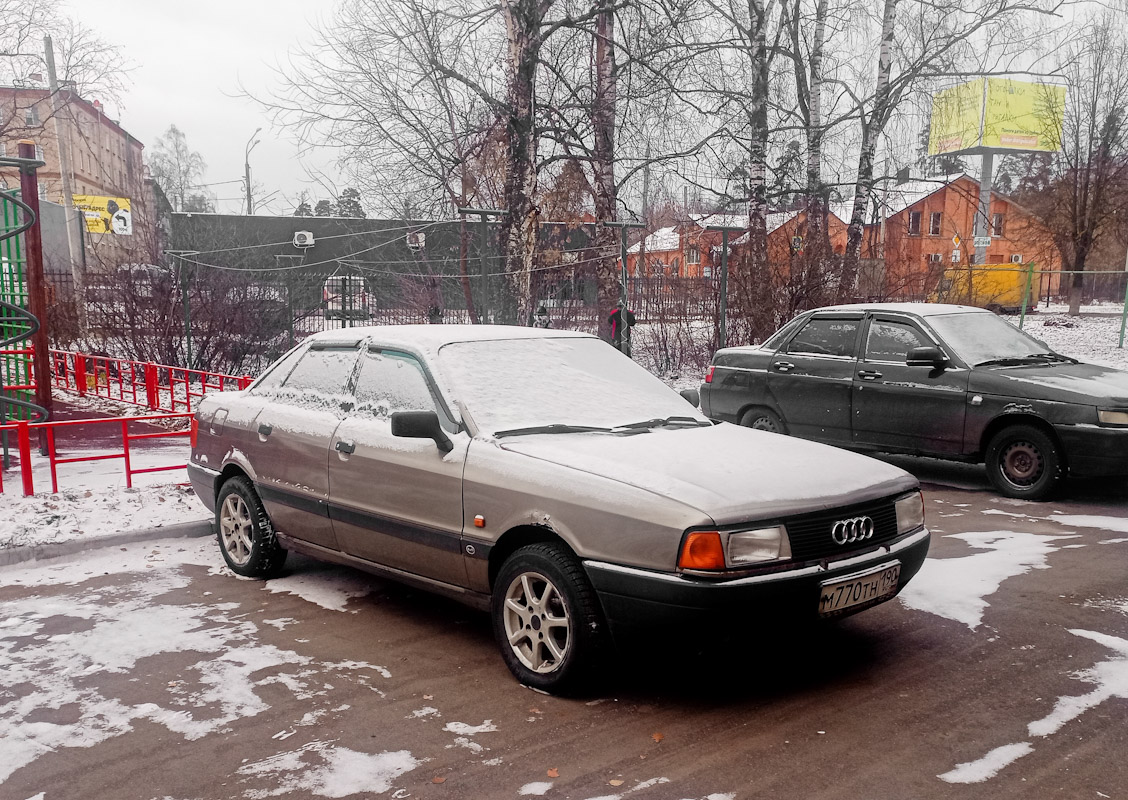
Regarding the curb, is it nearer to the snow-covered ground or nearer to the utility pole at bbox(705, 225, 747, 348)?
the snow-covered ground

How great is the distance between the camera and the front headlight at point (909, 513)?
13.4 feet

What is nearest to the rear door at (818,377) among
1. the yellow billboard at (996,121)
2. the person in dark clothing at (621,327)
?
the person in dark clothing at (621,327)

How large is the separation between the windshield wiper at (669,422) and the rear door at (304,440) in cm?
162

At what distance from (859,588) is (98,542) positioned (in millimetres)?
5031

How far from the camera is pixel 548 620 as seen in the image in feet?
12.3

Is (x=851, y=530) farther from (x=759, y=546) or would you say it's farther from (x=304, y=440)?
(x=304, y=440)

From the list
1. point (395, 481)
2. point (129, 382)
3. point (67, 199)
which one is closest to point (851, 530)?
point (395, 481)

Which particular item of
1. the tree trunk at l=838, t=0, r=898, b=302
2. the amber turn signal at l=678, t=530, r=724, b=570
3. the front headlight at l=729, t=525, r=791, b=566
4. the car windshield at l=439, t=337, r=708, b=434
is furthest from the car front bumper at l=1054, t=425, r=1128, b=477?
the tree trunk at l=838, t=0, r=898, b=302

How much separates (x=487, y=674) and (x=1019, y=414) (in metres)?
5.48

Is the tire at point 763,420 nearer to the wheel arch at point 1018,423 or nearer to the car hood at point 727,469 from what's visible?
the wheel arch at point 1018,423

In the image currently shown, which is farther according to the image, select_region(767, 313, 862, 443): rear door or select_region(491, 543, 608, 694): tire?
select_region(767, 313, 862, 443): rear door

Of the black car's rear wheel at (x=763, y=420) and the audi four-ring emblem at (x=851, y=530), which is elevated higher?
the audi four-ring emblem at (x=851, y=530)

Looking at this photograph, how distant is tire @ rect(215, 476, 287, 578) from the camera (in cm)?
542

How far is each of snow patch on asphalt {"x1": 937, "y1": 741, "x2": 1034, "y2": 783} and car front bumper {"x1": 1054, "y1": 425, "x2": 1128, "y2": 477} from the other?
4573 mm
